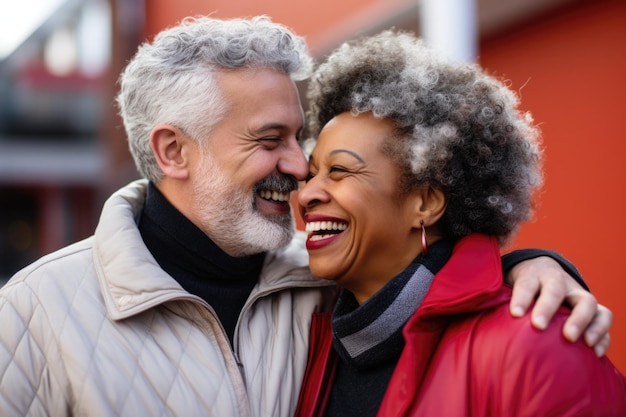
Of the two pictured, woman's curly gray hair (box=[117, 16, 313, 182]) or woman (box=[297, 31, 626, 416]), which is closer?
woman (box=[297, 31, 626, 416])

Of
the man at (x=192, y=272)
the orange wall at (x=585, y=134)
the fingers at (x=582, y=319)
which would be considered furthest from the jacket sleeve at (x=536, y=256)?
the orange wall at (x=585, y=134)

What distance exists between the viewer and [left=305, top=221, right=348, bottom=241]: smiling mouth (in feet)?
7.98

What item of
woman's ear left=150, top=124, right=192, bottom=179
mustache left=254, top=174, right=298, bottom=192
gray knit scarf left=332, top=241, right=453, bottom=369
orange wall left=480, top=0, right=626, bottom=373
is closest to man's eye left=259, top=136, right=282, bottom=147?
mustache left=254, top=174, right=298, bottom=192

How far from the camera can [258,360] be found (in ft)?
8.02

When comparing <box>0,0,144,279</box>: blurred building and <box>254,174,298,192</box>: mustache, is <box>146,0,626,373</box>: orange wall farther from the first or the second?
<box>0,0,144,279</box>: blurred building

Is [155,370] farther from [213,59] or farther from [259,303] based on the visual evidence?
[213,59]

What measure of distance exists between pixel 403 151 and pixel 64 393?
1.28 m

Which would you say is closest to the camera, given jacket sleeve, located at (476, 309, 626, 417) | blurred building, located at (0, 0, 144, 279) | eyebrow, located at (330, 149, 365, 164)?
jacket sleeve, located at (476, 309, 626, 417)

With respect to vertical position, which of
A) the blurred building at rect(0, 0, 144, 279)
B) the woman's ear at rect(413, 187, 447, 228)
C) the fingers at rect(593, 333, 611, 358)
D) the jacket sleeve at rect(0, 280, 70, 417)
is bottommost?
the jacket sleeve at rect(0, 280, 70, 417)

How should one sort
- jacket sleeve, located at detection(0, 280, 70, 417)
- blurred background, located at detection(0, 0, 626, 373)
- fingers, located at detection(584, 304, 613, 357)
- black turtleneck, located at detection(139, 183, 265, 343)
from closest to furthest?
fingers, located at detection(584, 304, 613, 357), jacket sleeve, located at detection(0, 280, 70, 417), black turtleneck, located at detection(139, 183, 265, 343), blurred background, located at detection(0, 0, 626, 373)

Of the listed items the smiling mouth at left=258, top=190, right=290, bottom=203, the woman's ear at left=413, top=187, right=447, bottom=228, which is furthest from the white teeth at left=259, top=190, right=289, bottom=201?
the woman's ear at left=413, top=187, right=447, bottom=228

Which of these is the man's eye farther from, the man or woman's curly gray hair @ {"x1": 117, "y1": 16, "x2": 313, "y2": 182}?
woman's curly gray hair @ {"x1": 117, "y1": 16, "x2": 313, "y2": 182}

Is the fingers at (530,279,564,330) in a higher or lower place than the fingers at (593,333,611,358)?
higher

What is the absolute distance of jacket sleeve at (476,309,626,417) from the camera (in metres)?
1.81
